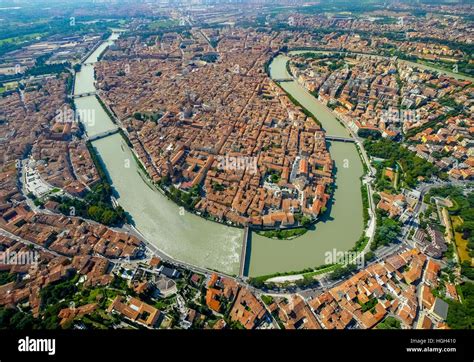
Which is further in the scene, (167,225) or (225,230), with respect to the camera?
(167,225)

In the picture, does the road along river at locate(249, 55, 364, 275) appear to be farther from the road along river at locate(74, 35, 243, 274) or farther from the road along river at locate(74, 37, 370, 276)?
the road along river at locate(74, 35, 243, 274)

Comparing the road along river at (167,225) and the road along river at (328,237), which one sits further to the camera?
the road along river at (167,225)

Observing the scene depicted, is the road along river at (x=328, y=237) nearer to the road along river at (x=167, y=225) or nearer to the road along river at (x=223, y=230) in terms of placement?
the road along river at (x=223, y=230)

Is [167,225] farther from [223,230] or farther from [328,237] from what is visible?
[328,237]

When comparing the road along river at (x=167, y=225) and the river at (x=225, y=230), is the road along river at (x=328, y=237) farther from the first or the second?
the road along river at (x=167, y=225)

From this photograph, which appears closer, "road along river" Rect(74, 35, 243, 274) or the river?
the river

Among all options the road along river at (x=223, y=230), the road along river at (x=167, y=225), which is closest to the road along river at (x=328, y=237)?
the road along river at (x=223, y=230)

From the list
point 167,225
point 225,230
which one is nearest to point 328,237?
point 225,230

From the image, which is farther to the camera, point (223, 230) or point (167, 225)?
point (167, 225)

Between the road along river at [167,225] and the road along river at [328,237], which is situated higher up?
the road along river at [167,225]

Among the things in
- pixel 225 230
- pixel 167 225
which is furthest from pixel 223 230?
pixel 167 225

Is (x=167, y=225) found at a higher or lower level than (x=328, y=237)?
higher

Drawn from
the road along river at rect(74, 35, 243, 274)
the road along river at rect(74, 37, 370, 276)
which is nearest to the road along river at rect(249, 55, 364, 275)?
the road along river at rect(74, 37, 370, 276)

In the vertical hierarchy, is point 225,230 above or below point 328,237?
above
